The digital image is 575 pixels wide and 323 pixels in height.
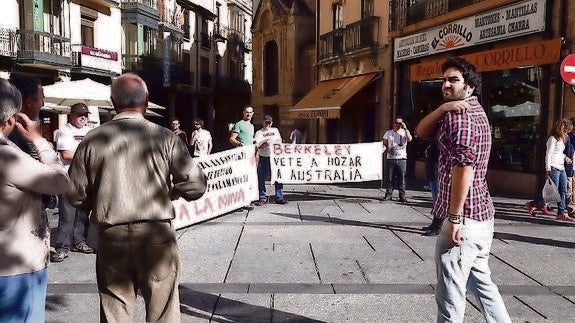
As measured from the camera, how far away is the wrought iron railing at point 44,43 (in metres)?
21.1

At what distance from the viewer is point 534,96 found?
11.9m

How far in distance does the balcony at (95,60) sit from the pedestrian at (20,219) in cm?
2355

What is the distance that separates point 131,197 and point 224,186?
6256 mm

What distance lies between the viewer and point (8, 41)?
2055 cm

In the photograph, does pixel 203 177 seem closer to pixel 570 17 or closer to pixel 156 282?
pixel 156 282

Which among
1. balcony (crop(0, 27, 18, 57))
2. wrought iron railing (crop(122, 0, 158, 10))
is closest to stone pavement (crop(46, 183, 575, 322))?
balcony (crop(0, 27, 18, 57))

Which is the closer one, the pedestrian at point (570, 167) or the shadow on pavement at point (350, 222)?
the shadow on pavement at point (350, 222)

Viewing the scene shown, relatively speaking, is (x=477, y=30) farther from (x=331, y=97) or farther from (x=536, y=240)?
(x=536, y=240)

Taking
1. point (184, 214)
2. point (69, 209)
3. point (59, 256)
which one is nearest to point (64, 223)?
point (69, 209)

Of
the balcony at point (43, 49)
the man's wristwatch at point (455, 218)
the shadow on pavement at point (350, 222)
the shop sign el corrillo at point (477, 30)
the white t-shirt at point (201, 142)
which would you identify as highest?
the balcony at point (43, 49)

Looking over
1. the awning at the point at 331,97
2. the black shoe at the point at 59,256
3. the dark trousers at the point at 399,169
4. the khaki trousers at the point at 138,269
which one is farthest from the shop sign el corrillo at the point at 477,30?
the khaki trousers at the point at 138,269

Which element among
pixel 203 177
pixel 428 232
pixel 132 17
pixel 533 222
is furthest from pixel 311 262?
pixel 132 17

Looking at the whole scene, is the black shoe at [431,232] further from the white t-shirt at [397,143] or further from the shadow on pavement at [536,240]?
the white t-shirt at [397,143]

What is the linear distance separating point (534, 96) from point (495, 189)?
95.3 inches
